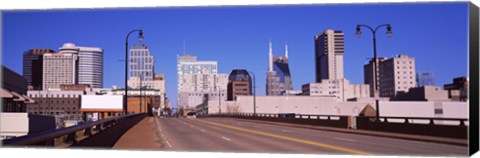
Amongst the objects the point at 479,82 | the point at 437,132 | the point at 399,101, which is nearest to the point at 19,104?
the point at 399,101

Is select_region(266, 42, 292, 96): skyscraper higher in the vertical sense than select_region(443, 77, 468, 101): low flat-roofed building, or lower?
higher

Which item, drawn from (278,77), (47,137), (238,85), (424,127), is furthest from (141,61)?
(278,77)

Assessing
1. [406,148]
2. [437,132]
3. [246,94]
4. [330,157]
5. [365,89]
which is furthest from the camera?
[246,94]

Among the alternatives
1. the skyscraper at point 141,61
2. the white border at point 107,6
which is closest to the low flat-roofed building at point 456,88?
the white border at point 107,6

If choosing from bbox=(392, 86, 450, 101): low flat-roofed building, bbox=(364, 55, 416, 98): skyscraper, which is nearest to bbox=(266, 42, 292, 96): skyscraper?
Answer: bbox=(364, 55, 416, 98): skyscraper

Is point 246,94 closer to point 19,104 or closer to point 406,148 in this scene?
point 19,104

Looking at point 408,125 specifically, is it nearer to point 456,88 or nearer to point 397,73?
point 456,88

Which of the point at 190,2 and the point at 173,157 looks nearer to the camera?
the point at 173,157

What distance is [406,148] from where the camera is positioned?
1048 inches

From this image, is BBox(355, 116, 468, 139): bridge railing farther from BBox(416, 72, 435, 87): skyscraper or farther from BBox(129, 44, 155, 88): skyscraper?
BBox(129, 44, 155, 88): skyscraper

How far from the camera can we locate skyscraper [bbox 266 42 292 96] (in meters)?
142

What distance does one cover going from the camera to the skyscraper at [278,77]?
466 feet

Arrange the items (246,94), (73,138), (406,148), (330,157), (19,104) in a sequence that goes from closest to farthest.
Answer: (73,138) → (330,157) → (406,148) → (19,104) → (246,94)

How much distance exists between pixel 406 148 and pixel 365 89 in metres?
83.1
